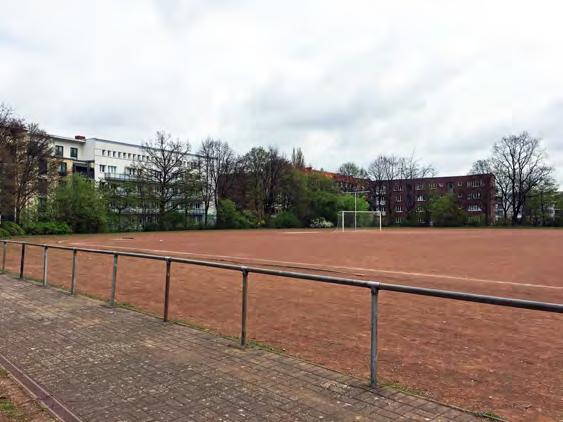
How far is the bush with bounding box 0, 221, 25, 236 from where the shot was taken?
39.7 m

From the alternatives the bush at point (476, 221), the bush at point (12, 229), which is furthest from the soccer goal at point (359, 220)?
the bush at point (12, 229)

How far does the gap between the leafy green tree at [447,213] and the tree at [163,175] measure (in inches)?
1798

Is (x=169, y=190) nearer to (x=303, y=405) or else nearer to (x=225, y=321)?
(x=225, y=321)

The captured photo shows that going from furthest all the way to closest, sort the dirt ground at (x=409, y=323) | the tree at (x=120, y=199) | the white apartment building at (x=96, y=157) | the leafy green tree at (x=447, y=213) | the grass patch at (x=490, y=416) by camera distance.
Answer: the leafy green tree at (x=447, y=213)
the white apartment building at (x=96, y=157)
the tree at (x=120, y=199)
the dirt ground at (x=409, y=323)
the grass patch at (x=490, y=416)

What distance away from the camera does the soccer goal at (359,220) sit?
74.6 meters

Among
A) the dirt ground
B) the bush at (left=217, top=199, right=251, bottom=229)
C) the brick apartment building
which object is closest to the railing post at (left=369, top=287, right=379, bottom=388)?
the dirt ground

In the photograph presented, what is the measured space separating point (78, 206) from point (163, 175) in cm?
1781

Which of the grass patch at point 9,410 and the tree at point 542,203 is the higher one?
the tree at point 542,203

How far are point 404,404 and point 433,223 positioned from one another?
87.5 m

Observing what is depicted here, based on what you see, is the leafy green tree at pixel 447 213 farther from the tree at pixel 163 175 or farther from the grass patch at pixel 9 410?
the grass patch at pixel 9 410

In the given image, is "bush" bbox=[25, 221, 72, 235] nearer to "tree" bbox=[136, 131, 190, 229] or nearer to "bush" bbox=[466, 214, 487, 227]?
"tree" bbox=[136, 131, 190, 229]

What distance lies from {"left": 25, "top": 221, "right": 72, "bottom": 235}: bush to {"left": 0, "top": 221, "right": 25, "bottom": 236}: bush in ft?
4.99

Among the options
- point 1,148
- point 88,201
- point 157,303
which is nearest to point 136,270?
point 157,303

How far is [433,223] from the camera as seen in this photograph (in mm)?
87312
